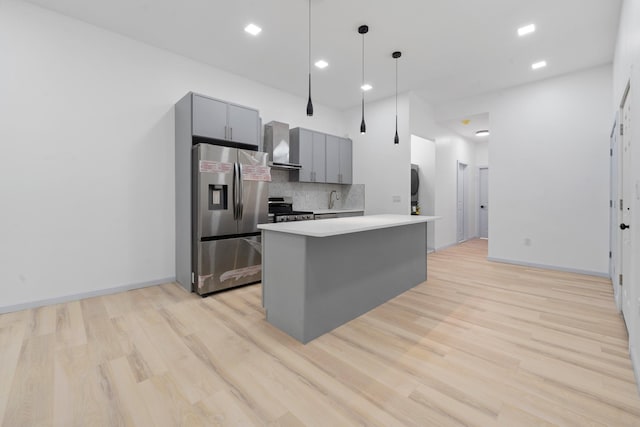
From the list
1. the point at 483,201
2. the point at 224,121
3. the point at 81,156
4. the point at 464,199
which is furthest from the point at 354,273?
the point at 483,201

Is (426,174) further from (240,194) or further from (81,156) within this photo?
(81,156)

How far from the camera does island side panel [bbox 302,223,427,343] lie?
223 cm

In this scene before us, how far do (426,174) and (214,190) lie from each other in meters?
4.54

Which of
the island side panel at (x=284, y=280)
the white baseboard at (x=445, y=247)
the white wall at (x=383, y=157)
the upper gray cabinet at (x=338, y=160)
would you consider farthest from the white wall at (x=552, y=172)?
the island side panel at (x=284, y=280)

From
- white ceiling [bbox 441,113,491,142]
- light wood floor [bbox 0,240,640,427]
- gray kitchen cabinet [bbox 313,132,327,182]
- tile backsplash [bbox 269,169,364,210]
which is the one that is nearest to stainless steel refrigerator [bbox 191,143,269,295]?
light wood floor [bbox 0,240,640,427]

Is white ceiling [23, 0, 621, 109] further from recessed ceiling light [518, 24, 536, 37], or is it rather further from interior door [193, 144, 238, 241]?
interior door [193, 144, 238, 241]

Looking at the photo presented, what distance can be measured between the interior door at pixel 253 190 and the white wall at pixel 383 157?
101 inches

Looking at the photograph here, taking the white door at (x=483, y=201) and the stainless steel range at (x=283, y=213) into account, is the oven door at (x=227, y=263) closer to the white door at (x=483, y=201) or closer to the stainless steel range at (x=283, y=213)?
the stainless steel range at (x=283, y=213)

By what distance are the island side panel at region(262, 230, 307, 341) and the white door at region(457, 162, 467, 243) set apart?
601 centimetres

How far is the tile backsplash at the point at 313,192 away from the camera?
4.96 metres

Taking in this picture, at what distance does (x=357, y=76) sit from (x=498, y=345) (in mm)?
3996

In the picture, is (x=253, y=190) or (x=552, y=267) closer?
(x=253, y=190)

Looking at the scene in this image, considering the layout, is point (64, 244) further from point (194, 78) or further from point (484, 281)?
point (484, 281)

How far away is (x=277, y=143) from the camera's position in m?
4.51
